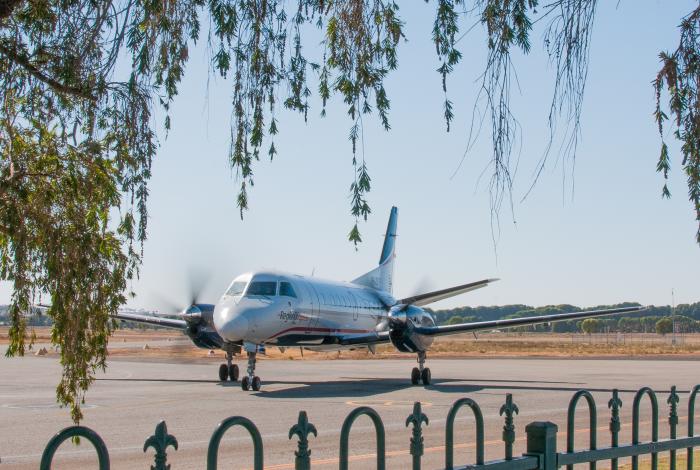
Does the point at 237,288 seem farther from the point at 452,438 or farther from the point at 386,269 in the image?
the point at 452,438

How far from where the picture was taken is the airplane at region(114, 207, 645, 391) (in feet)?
72.1

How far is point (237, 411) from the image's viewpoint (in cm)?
1620

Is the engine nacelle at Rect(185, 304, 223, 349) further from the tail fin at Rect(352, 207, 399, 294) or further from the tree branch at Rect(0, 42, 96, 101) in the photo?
the tree branch at Rect(0, 42, 96, 101)

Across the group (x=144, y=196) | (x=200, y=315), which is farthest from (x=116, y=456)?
(x=200, y=315)

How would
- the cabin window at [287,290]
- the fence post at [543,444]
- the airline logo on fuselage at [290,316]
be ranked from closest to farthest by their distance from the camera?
the fence post at [543,444] < the airline logo on fuselage at [290,316] < the cabin window at [287,290]

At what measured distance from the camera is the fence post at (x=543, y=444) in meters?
4.68

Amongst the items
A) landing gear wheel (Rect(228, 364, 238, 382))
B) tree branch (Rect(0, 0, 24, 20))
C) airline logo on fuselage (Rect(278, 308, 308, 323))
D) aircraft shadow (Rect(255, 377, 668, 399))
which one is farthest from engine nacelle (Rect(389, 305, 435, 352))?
tree branch (Rect(0, 0, 24, 20))

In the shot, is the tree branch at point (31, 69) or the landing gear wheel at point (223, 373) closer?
the tree branch at point (31, 69)

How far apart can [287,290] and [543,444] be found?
19111 millimetres

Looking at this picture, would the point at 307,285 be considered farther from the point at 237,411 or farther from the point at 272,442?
the point at 272,442

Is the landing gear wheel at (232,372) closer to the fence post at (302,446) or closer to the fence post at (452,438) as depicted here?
the fence post at (452,438)

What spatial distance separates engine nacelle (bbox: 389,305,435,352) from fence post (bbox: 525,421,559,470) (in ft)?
68.5

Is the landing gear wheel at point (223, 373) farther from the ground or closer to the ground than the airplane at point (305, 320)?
closer to the ground

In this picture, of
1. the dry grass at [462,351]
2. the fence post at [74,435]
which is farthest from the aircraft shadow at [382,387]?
the fence post at [74,435]
